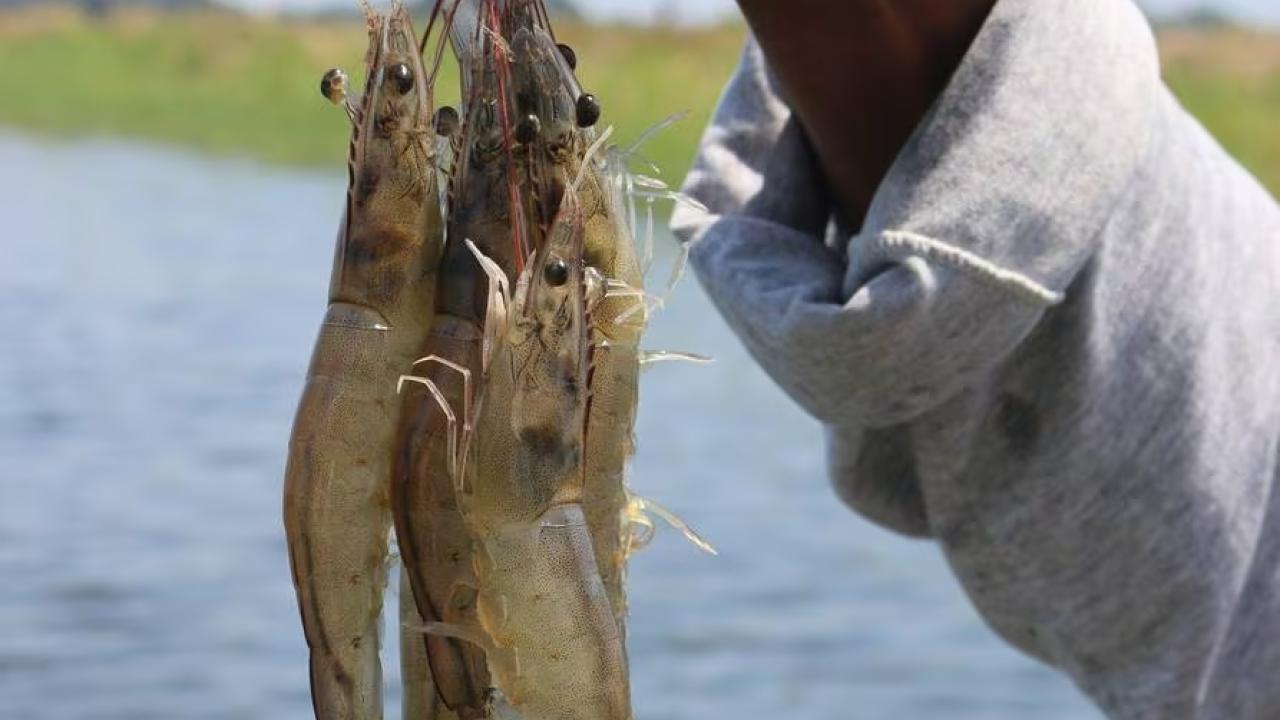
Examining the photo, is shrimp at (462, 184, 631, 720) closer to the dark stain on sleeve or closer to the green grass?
the dark stain on sleeve

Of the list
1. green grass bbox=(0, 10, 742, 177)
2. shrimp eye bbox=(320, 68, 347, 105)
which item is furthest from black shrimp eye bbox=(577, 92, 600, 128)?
green grass bbox=(0, 10, 742, 177)

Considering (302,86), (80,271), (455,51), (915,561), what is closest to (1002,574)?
(455,51)

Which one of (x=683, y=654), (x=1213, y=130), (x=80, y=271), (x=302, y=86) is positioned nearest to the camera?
(x=683, y=654)

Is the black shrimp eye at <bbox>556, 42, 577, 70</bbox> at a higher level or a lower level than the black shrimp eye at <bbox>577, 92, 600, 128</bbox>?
higher

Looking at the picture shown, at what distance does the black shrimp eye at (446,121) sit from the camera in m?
1.21

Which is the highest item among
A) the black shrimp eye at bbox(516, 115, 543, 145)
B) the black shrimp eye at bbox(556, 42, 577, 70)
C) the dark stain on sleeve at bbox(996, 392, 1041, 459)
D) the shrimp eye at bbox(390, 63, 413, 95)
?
the shrimp eye at bbox(390, 63, 413, 95)

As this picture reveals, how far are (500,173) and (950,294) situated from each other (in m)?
0.51

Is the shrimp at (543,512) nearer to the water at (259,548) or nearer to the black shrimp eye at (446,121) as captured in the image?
the black shrimp eye at (446,121)

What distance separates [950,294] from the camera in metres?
1.58

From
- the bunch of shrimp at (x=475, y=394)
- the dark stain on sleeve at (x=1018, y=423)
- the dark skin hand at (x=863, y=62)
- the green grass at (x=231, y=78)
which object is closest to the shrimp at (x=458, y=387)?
the bunch of shrimp at (x=475, y=394)

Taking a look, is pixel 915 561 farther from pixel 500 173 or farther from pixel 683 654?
pixel 500 173

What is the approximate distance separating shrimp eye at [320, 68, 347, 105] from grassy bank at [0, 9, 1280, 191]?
4728 mm

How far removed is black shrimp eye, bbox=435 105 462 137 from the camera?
1.21 m

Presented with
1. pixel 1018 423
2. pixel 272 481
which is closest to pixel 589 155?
pixel 1018 423
